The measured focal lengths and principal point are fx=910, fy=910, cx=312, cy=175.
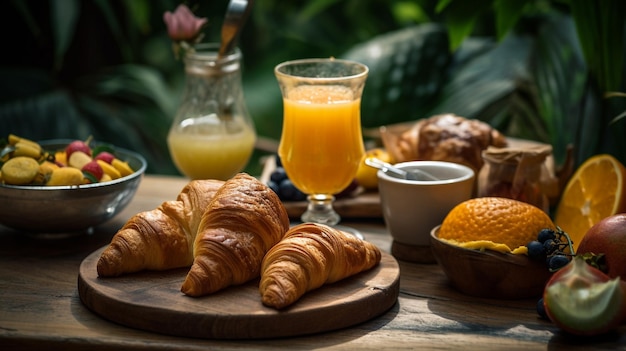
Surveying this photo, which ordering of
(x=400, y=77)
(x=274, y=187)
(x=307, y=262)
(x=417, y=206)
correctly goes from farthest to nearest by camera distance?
(x=400, y=77) → (x=274, y=187) → (x=417, y=206) → (x=307, y=262)

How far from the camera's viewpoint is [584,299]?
138 centimetres

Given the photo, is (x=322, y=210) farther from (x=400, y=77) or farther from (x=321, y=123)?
(x=400, y=77)

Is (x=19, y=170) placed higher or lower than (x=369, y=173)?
higher

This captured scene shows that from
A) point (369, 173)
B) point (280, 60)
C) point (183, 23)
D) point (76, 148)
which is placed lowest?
point (280, 60)

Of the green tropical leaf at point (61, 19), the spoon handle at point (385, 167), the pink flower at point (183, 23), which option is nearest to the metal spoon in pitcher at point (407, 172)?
the spoon handle at point (385, 167)

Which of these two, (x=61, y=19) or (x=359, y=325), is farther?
(x=61, y=19)

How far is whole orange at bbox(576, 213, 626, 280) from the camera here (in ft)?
4.87

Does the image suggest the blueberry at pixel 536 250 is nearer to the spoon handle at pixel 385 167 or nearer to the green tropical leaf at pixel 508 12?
the spoon handle at pixel 385 167

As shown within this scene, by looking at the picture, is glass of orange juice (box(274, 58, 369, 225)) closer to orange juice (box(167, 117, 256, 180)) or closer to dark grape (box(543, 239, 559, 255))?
orange juice (box(167, 117, 256, 180))

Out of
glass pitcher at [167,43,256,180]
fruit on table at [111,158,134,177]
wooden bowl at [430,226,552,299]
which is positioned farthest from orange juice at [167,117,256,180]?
wooden bowl at [430,226,552,299]

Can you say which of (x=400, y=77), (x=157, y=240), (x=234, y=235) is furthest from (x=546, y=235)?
(x=400, y=77)

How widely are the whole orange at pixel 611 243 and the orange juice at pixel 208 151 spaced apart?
97 centimetres

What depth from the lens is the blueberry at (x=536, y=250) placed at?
1.55 m

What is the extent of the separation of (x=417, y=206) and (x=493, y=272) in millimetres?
264
